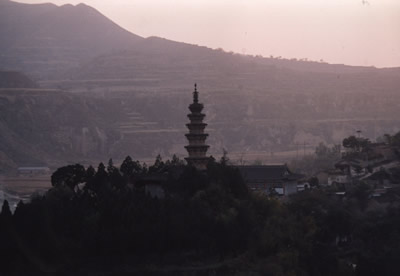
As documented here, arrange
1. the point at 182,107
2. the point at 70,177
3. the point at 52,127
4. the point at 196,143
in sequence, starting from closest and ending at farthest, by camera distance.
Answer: the point at 70,177 < the point at 196,143 < the point at 52,127 < the point at 182,107

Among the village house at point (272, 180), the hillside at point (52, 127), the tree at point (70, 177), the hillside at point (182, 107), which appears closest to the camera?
the tree at point (70, 177)

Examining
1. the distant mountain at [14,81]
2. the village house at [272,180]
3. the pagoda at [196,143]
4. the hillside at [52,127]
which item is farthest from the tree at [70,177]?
the distant mountain at [14,81]

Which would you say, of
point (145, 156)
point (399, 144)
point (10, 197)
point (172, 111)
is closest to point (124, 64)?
point (172, 111)

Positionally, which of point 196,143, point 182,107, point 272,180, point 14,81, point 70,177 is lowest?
point 182,107

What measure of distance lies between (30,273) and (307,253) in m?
10.4

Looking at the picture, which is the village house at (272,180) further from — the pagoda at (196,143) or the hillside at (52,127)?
the hillside at (52,127)

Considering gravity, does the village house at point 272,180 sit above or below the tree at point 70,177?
below

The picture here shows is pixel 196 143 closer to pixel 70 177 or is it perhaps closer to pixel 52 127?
pixel 70 177

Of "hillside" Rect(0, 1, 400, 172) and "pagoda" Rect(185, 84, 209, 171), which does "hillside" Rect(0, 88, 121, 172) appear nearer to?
"hillside" Rect(0, 1, 400, 172)

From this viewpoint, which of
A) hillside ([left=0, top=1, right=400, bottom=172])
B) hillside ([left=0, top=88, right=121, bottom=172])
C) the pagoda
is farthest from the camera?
hillside ([left=0, top=1, right=400, bottom=172])

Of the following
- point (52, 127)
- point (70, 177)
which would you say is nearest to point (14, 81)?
point (52, 127)

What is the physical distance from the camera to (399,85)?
6752 inches

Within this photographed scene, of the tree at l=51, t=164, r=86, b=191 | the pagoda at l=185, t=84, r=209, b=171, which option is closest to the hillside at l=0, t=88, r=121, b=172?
the pagoda at l=185, t=84, r=209, b=171

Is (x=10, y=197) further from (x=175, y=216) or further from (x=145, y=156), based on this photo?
(x=145, y=156)
